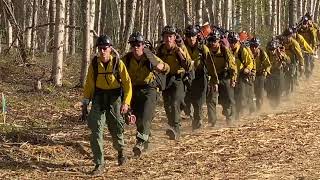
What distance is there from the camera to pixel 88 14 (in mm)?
15234

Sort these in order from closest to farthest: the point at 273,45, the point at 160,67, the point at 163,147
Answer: the point at 160,67 → the point at 163,147 → the point at 273,45

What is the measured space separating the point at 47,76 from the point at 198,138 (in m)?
7.48

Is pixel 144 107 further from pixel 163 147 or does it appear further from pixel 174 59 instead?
pixel 174 59

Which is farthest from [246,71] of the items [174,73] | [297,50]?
[297,50]

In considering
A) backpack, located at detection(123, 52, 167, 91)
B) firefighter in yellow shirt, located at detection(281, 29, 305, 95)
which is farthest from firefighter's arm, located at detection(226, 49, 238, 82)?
firefighter in yellow shirt, located at detection(281, 29, 305, 95)

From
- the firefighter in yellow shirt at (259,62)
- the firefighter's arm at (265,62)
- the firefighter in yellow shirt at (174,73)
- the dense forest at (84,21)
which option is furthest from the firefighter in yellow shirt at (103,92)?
the firefighter's arm at (265,62)

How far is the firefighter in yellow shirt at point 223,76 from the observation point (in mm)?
12516

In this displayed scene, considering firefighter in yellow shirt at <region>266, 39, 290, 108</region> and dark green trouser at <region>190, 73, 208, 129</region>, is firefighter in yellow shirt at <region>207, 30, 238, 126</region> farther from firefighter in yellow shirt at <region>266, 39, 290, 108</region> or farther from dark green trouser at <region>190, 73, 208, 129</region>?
firefighter in yellow shirt at <region>266, 39, 290, 108</region>

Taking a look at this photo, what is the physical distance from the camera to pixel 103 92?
8.84 metres

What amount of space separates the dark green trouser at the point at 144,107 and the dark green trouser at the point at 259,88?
6254 mm

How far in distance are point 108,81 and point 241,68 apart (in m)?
5.63

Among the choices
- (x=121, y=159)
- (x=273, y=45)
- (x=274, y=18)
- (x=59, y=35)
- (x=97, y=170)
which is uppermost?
(x=274, y=18)

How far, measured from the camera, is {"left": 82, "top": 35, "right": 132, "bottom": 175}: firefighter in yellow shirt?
28.5ft

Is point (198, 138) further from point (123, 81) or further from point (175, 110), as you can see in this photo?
point (123, 81)
